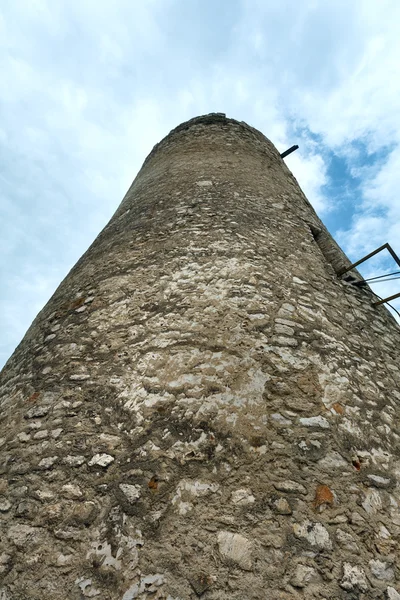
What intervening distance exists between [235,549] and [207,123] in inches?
255

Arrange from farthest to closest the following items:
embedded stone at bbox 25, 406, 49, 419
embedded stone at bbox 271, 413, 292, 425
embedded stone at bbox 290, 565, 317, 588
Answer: embedded stone at bbox 25, 406, 49, 419 → embedded stone at bbox 271, 413, 292, 425 → embedded stone at bbox 290, 565, 317, 588

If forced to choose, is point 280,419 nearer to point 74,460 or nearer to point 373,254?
point 74,460

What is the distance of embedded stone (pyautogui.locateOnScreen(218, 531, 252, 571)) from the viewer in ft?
5.48

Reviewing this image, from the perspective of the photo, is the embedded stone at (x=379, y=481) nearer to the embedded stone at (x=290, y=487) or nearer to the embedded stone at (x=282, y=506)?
the embedded stone at (x=290, y=487)

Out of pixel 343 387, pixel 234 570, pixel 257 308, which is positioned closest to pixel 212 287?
pixel 257 308

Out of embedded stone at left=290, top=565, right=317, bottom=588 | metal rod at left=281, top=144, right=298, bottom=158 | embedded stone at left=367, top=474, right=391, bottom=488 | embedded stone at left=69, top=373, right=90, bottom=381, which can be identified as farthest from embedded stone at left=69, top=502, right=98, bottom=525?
metal rod at left=281, top=144, right=298, bottom=158

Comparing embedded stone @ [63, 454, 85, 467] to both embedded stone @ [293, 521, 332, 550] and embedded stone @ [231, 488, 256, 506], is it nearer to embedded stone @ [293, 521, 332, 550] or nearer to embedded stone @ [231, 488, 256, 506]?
embedded stone @ [231, 488, 256, 506]

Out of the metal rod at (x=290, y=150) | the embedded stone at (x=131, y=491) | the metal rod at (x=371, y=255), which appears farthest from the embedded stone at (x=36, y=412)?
the metal rod at (x=290, y=150)

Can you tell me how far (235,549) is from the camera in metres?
1.71

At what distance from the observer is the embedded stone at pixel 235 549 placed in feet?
5.48

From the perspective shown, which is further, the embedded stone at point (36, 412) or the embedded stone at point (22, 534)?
the embedded stone at point (36, 412)

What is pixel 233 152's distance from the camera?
5719 mm

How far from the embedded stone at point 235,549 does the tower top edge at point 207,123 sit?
6.14 meters

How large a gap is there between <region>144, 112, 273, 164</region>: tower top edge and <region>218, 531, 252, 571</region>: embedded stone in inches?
242
